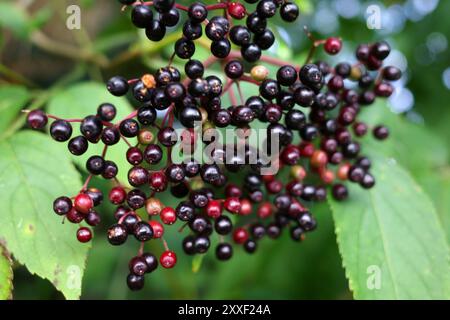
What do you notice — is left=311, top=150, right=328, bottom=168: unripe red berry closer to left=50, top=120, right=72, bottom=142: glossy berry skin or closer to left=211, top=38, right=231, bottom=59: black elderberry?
left=211, top=38, right=231, bottom=59: black elderberry

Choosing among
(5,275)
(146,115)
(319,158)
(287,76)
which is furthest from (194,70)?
(5,275)

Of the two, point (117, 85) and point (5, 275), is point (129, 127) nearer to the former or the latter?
point (117, 85)

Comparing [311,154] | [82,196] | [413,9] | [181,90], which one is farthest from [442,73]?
[82,196]

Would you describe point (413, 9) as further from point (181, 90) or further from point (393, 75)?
point (181, 90)

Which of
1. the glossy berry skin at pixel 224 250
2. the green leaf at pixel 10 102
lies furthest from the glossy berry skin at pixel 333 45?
the green leaf at pixel 10 102

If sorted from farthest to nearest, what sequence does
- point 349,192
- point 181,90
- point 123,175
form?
point 349,192 < point 123,175 < point 181,90
